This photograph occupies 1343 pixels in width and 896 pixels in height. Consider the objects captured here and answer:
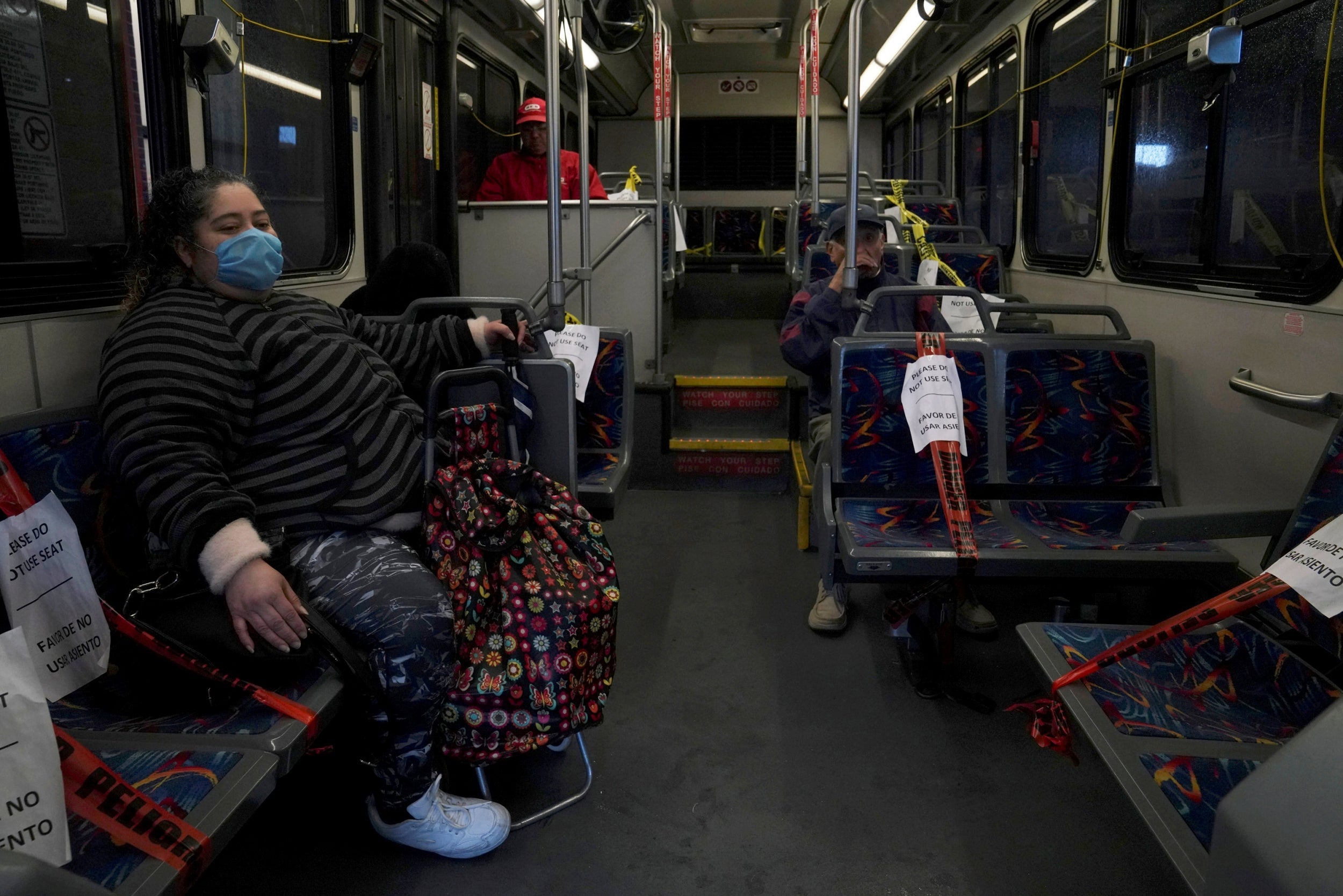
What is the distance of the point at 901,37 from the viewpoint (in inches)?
306

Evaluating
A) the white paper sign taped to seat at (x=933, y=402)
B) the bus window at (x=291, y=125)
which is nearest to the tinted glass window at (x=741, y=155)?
the bus window at (x=291, y=125)

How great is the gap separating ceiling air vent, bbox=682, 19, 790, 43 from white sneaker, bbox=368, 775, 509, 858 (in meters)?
8.57

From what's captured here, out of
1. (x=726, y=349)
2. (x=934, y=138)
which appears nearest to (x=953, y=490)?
(x=726, y=349)

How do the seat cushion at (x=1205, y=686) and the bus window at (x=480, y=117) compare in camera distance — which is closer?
the seat cushion at (x=1205, y=686)

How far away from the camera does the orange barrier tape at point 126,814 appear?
1.15 m

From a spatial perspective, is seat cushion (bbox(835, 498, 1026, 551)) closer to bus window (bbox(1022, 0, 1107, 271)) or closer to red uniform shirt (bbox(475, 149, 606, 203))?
bus window (bbox(1022, 0, 1107, 271))

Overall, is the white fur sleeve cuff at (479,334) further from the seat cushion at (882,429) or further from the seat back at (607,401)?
the seat cushion at (882,429)

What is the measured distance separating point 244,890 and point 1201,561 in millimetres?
2279

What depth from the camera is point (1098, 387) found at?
2807 millimetres

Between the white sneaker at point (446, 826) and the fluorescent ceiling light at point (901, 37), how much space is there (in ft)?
20.7

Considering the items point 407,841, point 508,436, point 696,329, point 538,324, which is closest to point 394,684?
point 407,841

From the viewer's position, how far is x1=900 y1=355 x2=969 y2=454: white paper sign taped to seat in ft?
8.84

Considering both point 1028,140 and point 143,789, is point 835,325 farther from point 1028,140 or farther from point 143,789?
point 1028,140

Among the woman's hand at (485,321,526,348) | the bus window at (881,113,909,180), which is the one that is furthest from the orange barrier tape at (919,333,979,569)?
the bus window at (881,113,909,180)
